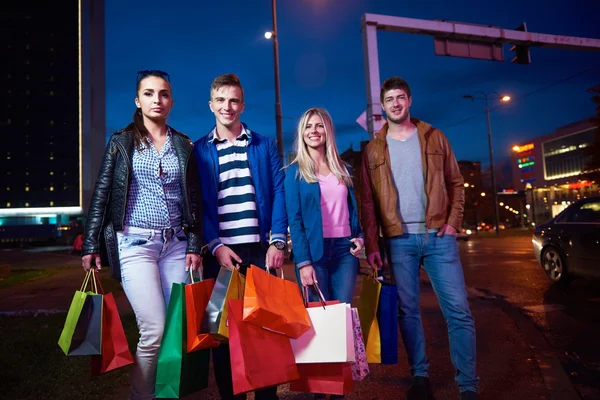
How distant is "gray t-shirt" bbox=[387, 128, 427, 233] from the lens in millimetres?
3426

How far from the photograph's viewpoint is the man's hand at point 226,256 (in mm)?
2891

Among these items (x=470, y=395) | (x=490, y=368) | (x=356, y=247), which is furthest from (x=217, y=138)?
(x=490, y=368)

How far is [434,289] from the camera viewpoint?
3359 millimetres

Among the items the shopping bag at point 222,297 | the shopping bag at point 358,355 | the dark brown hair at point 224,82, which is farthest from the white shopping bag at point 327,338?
the dark brown hair at point 224,82

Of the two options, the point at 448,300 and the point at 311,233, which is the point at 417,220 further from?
the point at 311,233

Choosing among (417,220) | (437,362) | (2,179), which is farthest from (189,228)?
(2,179)

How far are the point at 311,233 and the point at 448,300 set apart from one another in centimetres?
113

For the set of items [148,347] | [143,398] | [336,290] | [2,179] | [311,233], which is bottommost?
[143,398]

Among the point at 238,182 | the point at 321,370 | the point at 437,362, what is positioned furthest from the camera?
the point at 437,362

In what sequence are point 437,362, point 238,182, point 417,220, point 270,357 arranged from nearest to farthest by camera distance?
point 270,357
point 238,182
point 417,220
point 437,362

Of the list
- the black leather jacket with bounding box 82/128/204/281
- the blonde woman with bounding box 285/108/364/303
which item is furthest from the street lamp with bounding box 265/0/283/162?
the black leather jacket with bounding box 82/128/204/281

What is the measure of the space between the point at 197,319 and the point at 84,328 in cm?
65

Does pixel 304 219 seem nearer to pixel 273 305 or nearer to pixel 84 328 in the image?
pixel 273 305

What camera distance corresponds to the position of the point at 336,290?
3.28 m
